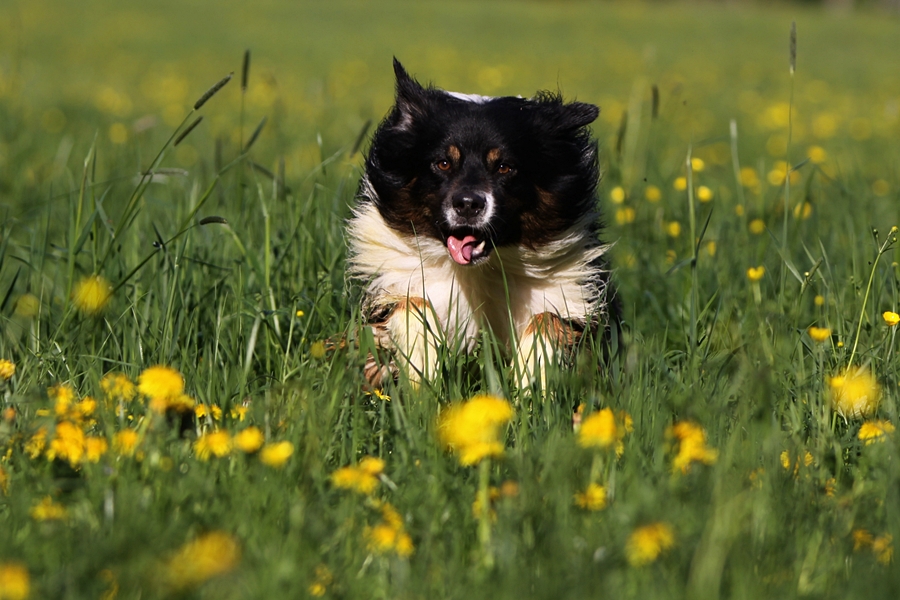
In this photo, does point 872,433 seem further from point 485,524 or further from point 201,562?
point 201,562

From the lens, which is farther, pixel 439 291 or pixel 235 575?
pixel 439 291

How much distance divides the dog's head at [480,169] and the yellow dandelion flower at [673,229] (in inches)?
30.6

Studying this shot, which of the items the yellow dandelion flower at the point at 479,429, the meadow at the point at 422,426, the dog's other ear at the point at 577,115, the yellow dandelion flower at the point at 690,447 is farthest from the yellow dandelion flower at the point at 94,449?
the dog's other ear at the point at 577,115

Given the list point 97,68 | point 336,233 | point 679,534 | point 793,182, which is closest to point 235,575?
point 679,534

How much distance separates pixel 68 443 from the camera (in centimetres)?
215

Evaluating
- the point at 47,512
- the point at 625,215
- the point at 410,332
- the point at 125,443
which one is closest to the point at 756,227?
the point at 625,215

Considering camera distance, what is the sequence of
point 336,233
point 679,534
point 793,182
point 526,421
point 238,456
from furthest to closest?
point 793,182
point 336,233
point 526,421
point 238,456
point 679,534

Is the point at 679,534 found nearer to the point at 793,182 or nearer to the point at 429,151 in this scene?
the point at 429,151

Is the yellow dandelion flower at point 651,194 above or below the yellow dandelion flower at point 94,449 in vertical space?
above

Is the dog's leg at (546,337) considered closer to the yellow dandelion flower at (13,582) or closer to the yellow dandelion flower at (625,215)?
the yellow dandelion flower at (625,215)

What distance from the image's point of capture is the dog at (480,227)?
3541mm

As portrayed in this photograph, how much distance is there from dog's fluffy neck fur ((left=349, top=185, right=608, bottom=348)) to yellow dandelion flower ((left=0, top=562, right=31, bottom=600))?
2.06 metres

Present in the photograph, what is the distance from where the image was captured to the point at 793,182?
6742 mm

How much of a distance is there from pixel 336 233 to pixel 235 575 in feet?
8.42
